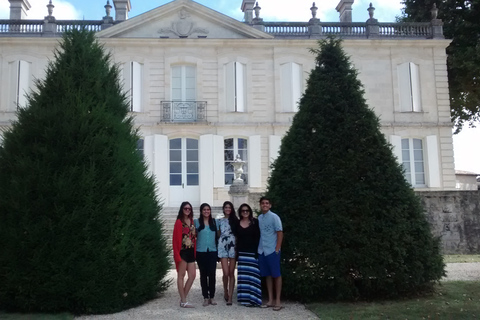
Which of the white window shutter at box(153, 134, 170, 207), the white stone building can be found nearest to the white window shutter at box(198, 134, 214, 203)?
the white stone building

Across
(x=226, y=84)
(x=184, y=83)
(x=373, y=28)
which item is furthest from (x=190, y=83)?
(x=373, y=28)

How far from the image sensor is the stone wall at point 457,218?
11.8 metres

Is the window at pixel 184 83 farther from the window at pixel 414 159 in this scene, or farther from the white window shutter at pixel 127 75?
the window at pixel 414 159

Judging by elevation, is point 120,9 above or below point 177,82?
above

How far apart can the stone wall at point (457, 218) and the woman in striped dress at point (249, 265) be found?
23.4ft

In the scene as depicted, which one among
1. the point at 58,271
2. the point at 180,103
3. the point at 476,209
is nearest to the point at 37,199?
the point at 58,271

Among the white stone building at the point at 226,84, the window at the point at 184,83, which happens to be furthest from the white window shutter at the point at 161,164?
the window at the point at 184,83

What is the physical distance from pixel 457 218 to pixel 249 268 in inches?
306

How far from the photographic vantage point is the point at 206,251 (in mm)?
6133

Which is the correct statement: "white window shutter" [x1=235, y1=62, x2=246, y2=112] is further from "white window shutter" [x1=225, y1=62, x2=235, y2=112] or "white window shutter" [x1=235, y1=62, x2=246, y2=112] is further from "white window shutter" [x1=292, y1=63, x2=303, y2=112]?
"white window shutter" [x1=292, y1=63, x2=303, y2=112]

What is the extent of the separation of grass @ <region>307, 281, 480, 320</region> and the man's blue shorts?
631 millimetres

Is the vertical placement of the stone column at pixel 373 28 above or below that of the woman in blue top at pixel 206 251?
above

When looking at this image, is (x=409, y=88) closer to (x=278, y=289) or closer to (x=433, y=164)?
(x=433, y=164)

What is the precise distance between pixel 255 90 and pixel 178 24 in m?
3.74
